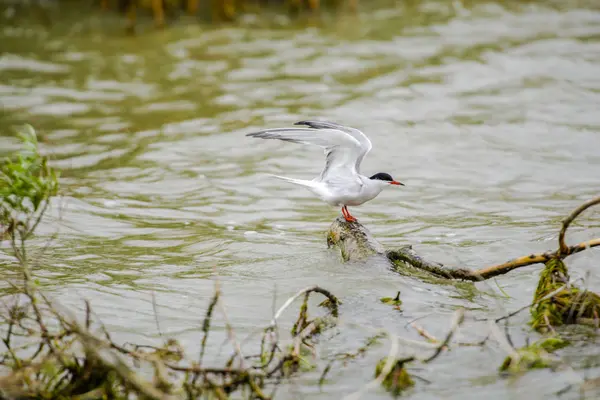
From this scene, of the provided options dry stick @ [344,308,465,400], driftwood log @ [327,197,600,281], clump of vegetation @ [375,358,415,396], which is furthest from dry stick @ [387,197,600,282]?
→ clump of vegetation @ [375,358,415,396]

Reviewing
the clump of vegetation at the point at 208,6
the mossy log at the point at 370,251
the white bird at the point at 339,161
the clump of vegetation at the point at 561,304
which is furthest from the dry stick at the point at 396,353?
the clump of vegetation at the point at 208,6

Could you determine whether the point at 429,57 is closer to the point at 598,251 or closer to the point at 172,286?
the point at 598,251

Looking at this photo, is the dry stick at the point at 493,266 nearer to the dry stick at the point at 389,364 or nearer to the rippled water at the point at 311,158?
the rippled water at the point at 311,158

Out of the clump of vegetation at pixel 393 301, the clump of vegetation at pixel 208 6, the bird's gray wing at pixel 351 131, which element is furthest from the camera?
the clump of vegetation at pixel 208 6

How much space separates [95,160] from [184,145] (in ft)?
4.28

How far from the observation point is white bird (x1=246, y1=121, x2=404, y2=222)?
634 cm

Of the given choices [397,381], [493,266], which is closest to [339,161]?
[493,266]

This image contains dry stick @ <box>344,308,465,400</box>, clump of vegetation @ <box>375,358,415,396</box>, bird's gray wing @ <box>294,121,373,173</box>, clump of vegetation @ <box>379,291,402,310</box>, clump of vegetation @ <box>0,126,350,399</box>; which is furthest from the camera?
bird's gray wing @ <box>294,121,373,173</box>

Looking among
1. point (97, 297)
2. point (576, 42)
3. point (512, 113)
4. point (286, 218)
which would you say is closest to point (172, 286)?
point (97, 297)

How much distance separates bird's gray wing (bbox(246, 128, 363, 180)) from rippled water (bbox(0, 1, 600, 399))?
788 millimetres

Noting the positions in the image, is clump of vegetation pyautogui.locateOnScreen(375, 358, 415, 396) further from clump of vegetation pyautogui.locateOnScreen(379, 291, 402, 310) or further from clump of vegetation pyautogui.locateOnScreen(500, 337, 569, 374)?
clump of vegetation pyautogui.locateOnScreen(379, 291, 402, 310)

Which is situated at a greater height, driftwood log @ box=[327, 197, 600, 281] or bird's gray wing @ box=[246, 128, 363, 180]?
bird's gray wing @ box=[246, 128, 363, 180]

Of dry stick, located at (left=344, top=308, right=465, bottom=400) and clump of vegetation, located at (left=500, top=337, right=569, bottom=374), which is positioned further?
clump of vegetation, located at (left=500, top=337, right=569, bottom=374)

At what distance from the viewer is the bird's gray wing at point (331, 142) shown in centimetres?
633
